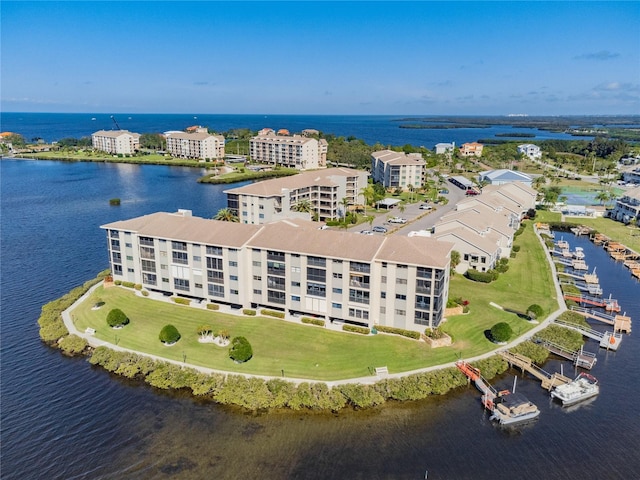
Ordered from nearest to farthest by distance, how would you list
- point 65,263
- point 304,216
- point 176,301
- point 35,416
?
point 35,416 → point 176,301 → point 65,263 → point 304,216

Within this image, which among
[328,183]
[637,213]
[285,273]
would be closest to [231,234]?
[285,273]

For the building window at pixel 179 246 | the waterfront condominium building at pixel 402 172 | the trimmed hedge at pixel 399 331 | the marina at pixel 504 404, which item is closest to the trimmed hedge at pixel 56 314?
the building window at pixel 179 246

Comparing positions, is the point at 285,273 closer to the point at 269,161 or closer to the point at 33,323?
the point at 33,323

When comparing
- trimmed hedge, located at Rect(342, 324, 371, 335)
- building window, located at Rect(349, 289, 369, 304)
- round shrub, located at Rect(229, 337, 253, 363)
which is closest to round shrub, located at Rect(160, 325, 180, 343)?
round shrub, located at Rect(229, 337, 253, 363)

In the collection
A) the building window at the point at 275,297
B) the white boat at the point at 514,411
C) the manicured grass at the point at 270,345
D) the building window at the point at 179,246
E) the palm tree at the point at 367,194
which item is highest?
the building window at the point at 179,246

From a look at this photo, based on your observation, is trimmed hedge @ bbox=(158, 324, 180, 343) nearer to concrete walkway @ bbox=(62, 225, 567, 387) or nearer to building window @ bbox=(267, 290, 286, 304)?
concrete walkway @ bbox=(62, 225, 567, 387)

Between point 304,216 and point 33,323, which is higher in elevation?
point 304,216

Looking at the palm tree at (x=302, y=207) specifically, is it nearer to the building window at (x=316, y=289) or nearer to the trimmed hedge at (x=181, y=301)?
the trimmed hedge at (x=181, y=301)
